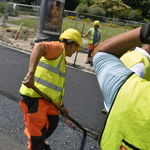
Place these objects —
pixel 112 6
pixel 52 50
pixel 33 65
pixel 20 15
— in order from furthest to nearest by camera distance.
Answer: pixel 112 6
pixel 20 15
pixel 52 50
pixel 33 65

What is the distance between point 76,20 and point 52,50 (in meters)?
11.9

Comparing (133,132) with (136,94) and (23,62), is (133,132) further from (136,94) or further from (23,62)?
(23,62)

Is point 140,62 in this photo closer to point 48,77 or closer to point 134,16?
point 48,77

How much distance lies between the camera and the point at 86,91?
5.73 meters

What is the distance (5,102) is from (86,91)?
7.83 ft

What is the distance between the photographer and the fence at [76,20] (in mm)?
13367

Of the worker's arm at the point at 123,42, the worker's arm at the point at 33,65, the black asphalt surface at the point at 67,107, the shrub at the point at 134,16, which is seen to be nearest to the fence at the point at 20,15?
the black asphalt surface at the point at 67,107

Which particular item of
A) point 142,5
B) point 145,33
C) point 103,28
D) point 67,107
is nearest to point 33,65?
point 145,33

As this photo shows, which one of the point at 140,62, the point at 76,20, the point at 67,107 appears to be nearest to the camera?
the point at 140,62

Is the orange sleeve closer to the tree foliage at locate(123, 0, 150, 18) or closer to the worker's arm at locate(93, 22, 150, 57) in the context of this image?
the worker's arm at locate(93, 22, 150, 57)

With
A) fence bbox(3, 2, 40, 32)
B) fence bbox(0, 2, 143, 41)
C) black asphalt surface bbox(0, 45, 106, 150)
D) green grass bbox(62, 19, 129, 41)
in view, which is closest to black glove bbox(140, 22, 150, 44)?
black asphalt surface bbox(0, 45, 106, 150)

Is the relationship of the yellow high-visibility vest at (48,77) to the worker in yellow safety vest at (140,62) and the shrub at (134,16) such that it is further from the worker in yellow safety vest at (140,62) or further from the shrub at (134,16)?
the shrub at (134,16)

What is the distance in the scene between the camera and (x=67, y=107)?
14.7ft

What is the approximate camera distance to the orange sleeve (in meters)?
2.28
